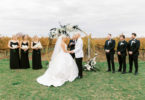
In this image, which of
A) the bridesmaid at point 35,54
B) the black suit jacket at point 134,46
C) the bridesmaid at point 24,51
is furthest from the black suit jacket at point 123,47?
the bridesmaid at point 24,51

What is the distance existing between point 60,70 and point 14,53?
433 cm

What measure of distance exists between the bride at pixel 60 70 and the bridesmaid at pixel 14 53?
135 inches

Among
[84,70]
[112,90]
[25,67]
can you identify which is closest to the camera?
[112,90]

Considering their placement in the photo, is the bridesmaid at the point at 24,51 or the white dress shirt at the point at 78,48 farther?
the bridesmaid at the point at 24,51

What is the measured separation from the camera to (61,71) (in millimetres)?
6371

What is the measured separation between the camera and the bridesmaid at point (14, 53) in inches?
368

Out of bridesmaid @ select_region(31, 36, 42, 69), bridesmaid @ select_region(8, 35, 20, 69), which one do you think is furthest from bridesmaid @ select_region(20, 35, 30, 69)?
bridesmaid @ select_region(31, 36, 42, 69)

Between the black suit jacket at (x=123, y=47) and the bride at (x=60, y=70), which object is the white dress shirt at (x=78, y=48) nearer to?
the bride at (x=60, y=70)

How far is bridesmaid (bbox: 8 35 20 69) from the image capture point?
9336 mm

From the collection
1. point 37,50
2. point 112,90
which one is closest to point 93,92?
point 112,90

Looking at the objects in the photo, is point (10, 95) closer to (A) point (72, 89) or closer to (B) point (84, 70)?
(A) point (72, 89)

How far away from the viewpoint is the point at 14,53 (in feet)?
30.9

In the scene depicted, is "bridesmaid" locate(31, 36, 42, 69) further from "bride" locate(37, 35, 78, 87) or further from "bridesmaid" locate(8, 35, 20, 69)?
"bride" locate(37, 35, 78, 87)

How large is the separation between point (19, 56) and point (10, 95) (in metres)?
5.03
